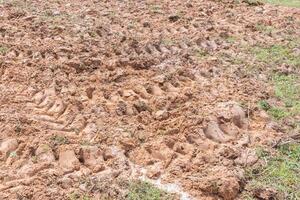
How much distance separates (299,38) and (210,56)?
1.81m

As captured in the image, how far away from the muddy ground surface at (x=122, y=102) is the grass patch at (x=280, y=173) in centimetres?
11

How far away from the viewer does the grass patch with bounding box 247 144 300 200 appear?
15.3 feet

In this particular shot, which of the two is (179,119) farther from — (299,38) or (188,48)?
(299,38)

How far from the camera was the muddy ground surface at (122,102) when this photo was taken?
183 inches

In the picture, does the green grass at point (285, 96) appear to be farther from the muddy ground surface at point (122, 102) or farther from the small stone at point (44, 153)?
the small stone at point (44, 153)

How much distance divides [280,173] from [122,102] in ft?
5.71

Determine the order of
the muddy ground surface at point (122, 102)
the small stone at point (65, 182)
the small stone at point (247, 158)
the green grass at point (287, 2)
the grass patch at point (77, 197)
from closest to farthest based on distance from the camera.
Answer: the grass patch at point (77, 197) < the small stone at point (65, 182) < the muddy ground surface at point (122, 102) < the small stone at point (247, 158) < the green grass at point (287, 2)

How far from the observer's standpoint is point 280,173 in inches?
191

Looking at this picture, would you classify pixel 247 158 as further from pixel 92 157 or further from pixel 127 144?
pixel 92 157

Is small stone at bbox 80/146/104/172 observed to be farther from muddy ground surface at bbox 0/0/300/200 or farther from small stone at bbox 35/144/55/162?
small stone at bbox 35/144/55/162

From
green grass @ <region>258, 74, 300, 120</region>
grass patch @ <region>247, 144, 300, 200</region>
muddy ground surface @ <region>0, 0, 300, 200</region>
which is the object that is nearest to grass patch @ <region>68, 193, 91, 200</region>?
muddy ground surface @ <region>0, 0, 300, 200</region>

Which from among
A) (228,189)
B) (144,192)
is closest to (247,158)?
(228,189)

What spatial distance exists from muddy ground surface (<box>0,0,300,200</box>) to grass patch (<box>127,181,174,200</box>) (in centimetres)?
7

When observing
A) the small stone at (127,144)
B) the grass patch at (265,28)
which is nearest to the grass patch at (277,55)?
the grass patch at (265,28)
